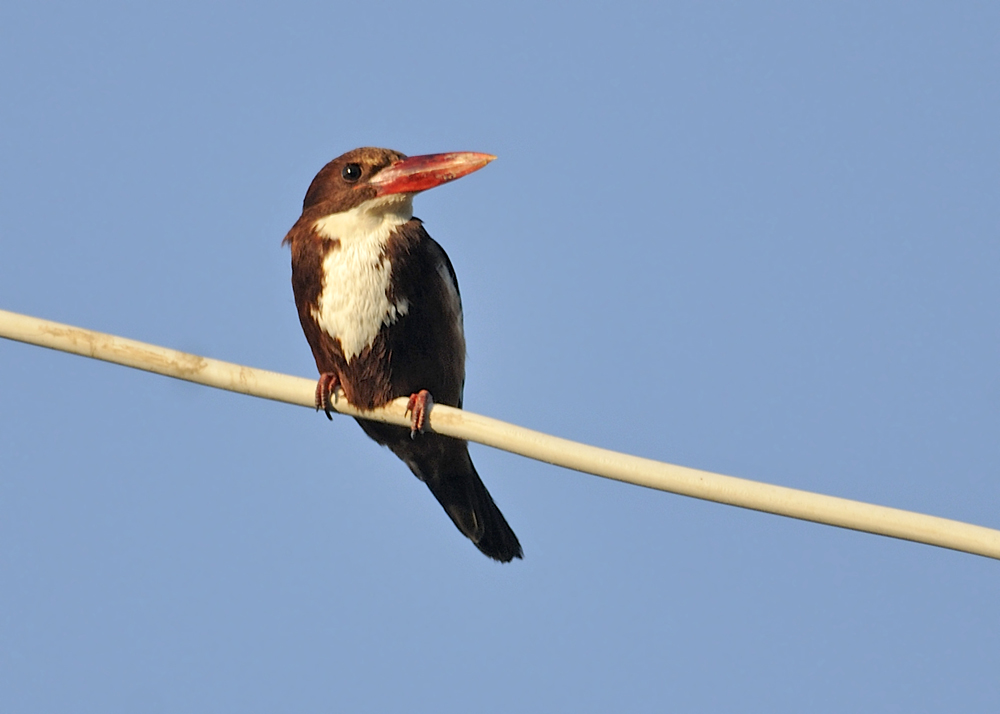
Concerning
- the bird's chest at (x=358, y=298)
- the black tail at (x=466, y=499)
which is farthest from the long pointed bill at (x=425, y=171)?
the black tail at (x=466, y=499)

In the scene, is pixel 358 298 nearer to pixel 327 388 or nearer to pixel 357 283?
pixel 357 283

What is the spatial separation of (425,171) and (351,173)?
0.37 m

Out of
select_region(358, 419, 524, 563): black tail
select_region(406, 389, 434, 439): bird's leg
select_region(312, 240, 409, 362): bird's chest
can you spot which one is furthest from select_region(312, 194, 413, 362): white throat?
select_region(358, 419, 524, 563): black tail

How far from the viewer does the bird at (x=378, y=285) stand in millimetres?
5180

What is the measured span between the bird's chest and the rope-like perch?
106 cm

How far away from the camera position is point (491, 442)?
3.69m

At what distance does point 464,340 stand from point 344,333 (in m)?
0.72

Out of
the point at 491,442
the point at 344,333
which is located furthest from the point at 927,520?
the point at 344,333

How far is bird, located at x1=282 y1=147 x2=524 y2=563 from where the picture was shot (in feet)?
17.0

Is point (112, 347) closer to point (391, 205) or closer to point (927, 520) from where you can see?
point (391, 205)

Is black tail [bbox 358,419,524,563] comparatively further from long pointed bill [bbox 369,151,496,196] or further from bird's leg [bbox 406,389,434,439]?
long pointed bill [bbox 369,151,496,196]

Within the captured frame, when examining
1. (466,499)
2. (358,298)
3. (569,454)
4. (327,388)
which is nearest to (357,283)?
(358,298)

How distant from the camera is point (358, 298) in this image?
17.0 ft

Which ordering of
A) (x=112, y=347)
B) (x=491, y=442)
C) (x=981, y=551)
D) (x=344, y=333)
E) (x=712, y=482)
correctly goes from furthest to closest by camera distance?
(x=344, y=333)
(x=112, y=347)
(x=491, y=442)
(x=712, y=482)
(x=981, y=551)
